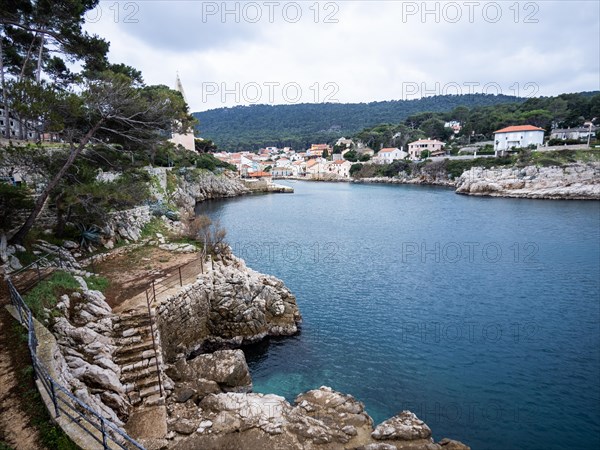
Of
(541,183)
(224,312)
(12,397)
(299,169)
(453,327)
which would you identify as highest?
(299,169)

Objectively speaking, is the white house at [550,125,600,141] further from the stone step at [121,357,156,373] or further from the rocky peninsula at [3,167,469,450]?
the stone step at [121,357,156,373]

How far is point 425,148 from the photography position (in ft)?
397

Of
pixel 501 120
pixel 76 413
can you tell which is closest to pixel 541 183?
pixel 501 120

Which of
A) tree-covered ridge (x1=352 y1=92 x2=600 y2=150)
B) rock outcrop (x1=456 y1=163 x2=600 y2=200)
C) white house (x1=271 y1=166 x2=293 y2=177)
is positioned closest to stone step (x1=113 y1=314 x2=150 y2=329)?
rock outcrop (x1=456 y1=163 x2=600 y2=200)

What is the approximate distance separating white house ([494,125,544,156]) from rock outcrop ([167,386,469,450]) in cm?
9838

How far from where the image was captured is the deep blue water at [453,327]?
43.2 ft

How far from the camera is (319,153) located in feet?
557

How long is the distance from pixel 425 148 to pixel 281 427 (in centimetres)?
12377

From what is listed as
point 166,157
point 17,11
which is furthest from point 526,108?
point 17,11

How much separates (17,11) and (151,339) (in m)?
17.2

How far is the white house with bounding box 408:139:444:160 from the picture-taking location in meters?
117

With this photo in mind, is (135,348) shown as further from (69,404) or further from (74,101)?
(74,101)

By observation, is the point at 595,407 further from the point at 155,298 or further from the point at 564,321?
the point at 155,298

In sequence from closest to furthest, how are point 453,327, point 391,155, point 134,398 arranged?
point 134,398 < point 453,327 < point 391,155
